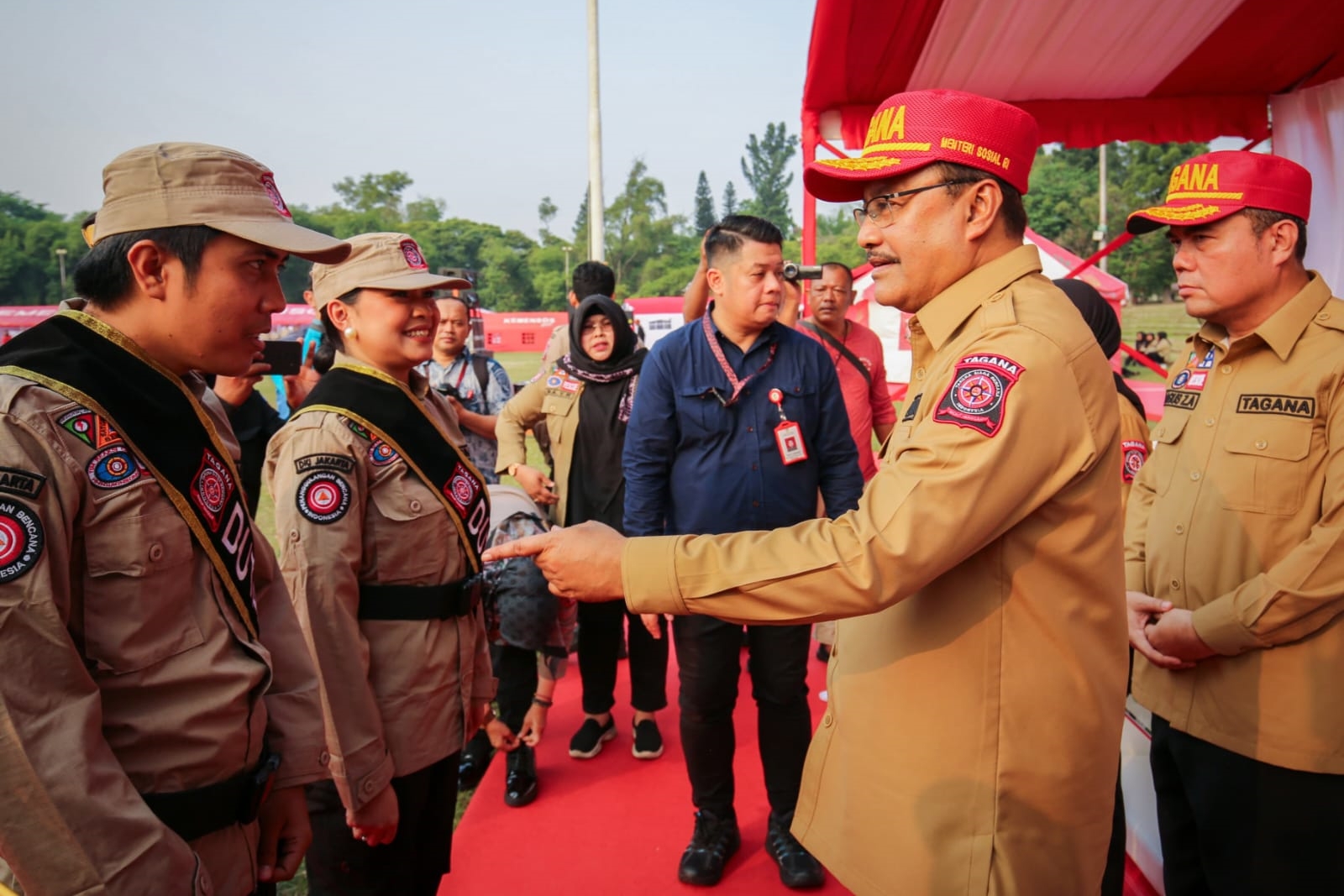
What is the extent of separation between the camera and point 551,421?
4.07 m

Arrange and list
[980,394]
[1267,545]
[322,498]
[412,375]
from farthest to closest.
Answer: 1. [412,375]
2. [1267,545]
3. [322,498]
4. [980,394]

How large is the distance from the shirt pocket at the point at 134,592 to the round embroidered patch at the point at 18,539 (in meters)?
0.10

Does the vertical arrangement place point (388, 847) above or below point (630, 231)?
below

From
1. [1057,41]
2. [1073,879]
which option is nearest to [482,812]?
[1073,879]

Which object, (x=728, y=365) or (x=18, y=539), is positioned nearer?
(x=18, y=539)

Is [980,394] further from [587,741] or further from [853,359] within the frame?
[853,359]

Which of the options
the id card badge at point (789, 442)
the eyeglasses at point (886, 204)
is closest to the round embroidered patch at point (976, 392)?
the eyeglasses at point (886, 204)

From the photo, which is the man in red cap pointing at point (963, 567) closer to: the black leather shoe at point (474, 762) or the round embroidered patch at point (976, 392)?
the round embroidered patch at point (976, 392)

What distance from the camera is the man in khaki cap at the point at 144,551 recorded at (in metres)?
1.10

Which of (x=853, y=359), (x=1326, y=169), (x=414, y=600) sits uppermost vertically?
(x=1326, y=169)

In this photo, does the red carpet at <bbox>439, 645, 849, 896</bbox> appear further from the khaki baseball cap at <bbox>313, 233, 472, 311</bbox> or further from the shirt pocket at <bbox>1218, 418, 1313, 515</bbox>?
the khaki baseball cap at <bbox>313, 233, 472, 311</bbox>

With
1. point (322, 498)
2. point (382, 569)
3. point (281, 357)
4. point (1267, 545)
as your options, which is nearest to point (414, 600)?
point (382, 569)

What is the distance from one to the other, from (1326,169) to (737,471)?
3283 millimetres

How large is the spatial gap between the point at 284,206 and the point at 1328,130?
4.61 meters
